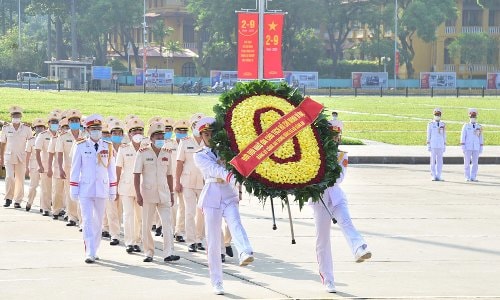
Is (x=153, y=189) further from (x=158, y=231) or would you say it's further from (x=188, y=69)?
(x=188, y=69)

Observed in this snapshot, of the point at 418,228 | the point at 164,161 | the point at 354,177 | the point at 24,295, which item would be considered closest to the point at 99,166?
the point at 164,161

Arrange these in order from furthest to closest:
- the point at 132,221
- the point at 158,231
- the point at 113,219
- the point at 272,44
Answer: the point at 272,44 → the point at 158,231 → the point at 113,219 → the point at 132,221

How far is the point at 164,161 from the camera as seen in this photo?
13602mm

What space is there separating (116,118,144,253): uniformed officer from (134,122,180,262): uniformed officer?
68 cm

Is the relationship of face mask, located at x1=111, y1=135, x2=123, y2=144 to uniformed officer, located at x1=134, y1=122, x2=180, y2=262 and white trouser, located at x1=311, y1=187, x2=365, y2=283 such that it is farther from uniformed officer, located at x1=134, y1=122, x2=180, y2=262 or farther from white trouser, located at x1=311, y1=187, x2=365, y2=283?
white trouser, located at x1=311, y1=187, x2=365, y2=283

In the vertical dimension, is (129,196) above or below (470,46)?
below

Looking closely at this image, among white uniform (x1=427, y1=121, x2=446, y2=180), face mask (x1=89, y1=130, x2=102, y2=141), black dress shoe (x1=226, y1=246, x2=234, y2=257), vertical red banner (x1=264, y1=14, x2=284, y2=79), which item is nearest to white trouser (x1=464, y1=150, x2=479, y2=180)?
white uniform (x1=427, y1=121, x2=446, y2=180)

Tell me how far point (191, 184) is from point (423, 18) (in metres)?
84.9

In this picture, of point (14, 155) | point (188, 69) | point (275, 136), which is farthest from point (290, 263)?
point (188, 69)

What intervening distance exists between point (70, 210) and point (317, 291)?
257 inches

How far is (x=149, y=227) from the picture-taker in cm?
1345

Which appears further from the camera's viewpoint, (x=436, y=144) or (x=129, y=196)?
(x=436, y=144)

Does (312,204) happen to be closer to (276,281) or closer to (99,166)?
(276,281)

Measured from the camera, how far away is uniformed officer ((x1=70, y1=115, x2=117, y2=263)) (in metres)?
13.4
